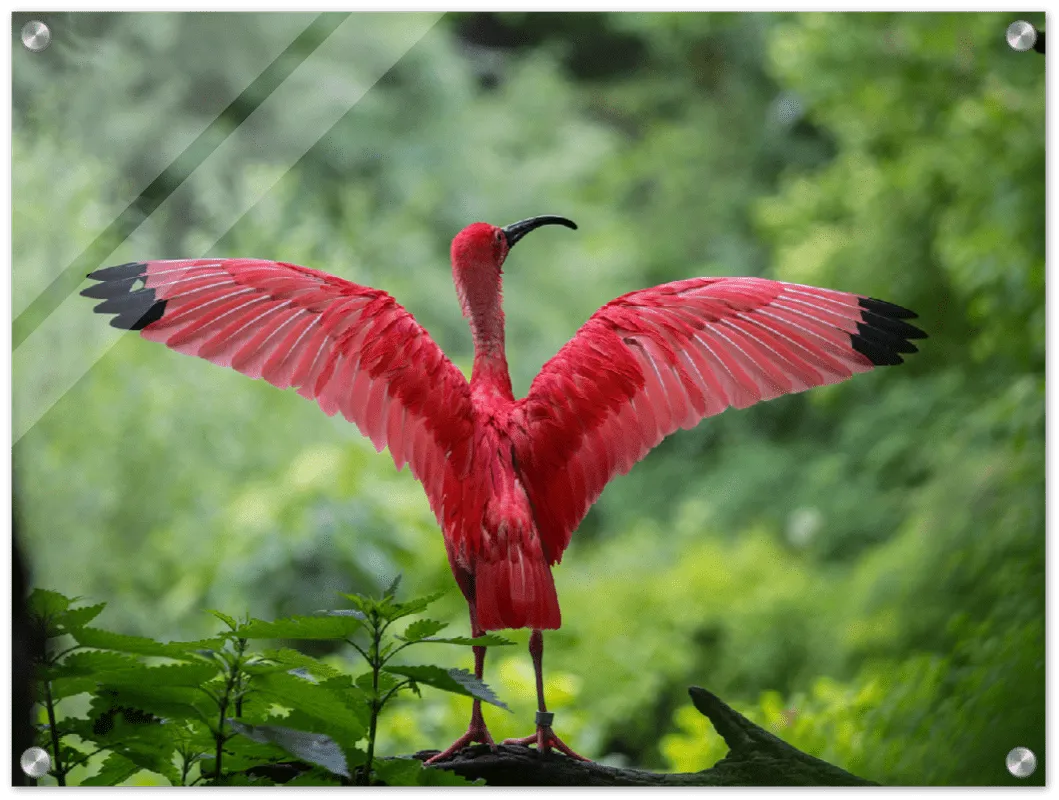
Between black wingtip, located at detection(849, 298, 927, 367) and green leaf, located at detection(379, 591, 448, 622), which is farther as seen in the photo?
black wingtip, located at detection(849, 298, 927, 367)

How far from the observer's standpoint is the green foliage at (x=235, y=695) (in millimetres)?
1252

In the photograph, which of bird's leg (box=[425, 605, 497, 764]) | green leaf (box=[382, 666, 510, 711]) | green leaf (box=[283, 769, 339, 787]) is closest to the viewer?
green leaf (box=[382, 666, 510, 711])

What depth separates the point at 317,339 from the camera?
1.68 m

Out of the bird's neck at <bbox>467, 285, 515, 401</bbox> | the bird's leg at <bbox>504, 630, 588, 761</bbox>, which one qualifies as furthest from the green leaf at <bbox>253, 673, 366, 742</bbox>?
the bird's neck at <bbox>467, 285, 515, 401</bbox>

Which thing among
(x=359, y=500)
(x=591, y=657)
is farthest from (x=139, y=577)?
(x=591, y=657)

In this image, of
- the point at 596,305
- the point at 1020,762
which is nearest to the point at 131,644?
the point at 1020,762

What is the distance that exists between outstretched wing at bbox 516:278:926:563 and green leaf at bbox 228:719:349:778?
0.50m

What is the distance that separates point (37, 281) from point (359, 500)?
157 cm

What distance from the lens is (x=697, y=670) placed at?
3918 millimetres

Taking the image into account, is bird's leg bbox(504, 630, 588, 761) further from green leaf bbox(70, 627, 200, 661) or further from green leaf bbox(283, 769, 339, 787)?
green leaf bbox(70, 627, 200, 661)

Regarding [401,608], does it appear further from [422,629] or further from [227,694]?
[227,694]

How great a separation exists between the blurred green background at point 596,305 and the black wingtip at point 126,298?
0.16 meters

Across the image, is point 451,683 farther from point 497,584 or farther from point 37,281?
point 37,281

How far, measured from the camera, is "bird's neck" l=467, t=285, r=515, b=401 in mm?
1734
